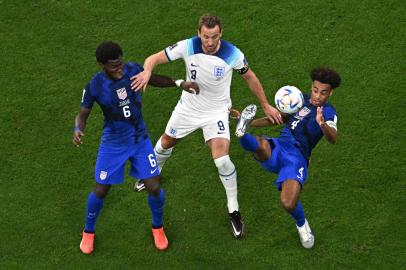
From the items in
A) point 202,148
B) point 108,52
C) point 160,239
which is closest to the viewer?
point 108,52

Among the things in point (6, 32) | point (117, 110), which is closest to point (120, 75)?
point (117, 110)

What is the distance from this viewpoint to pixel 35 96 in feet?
38.4

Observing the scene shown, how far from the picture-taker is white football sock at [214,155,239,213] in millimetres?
9531

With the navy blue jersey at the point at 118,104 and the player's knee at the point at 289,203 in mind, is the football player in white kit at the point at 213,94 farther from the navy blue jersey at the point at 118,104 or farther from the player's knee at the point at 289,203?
the player's knee at the point at 289,203

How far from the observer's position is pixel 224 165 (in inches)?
376

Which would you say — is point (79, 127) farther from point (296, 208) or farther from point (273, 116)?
point (296, 208)

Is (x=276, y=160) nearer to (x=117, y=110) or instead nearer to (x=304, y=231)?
(x=304, y=231)

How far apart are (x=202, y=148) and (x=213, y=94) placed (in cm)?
147

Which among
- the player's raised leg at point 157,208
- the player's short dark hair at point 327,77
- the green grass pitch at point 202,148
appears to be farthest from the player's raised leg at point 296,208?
the player's raised leg at point 157,208

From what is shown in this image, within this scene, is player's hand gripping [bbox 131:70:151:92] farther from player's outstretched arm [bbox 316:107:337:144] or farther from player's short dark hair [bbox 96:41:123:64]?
player's outstretched arm [bbox 316:107:337:144]

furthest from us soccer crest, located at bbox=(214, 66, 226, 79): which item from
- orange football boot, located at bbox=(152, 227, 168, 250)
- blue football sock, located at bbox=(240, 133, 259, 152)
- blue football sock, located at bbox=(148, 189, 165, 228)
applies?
orange football boot, located at bbox=(152, 227, 168, 250)

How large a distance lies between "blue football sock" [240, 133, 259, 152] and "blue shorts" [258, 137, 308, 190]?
303 mm

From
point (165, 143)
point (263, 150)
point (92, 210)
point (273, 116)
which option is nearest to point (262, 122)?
point (273, 116)

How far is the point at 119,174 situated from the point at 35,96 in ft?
10.0
